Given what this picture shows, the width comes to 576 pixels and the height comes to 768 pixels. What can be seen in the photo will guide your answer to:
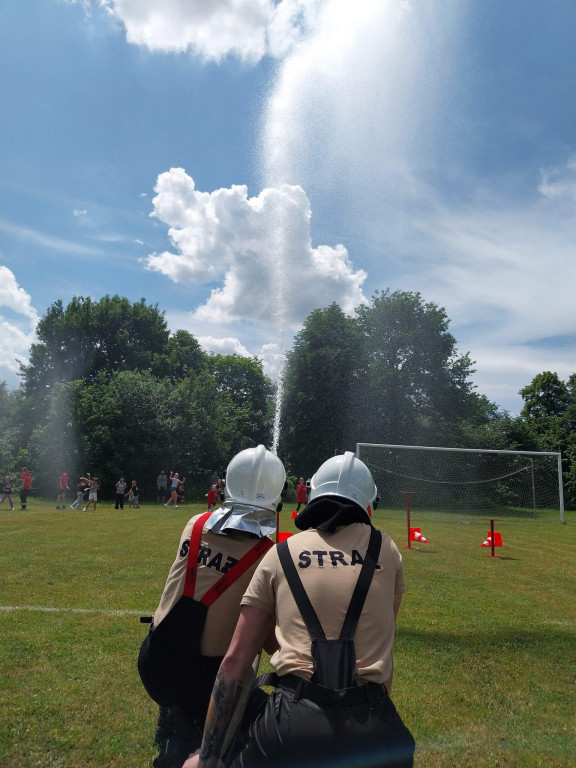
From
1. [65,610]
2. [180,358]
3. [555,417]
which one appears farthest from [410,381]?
[65,610]

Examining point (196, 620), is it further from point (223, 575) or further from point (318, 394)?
point (318, 394)

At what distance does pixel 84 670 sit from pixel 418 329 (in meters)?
42.5

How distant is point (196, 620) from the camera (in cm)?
274

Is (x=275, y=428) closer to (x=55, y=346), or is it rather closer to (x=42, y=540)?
(x=55, y=346)

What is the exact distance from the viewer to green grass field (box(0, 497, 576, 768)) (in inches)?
169

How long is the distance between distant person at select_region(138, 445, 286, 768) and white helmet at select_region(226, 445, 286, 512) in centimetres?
11

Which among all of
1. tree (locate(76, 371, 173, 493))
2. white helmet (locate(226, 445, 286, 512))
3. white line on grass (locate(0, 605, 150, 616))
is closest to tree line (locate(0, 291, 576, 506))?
tree (locate(76, 371, 173, 493))

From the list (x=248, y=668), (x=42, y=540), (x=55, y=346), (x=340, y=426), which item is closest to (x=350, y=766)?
(x=248, y=668)

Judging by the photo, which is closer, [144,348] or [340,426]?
[340,426]

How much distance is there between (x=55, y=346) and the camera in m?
52.3

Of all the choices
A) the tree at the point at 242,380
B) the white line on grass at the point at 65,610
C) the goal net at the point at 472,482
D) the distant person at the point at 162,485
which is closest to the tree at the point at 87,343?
the tree at the point at 242,380

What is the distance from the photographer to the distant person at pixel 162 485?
32.1 metres

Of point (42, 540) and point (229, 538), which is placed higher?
point (229, 538)

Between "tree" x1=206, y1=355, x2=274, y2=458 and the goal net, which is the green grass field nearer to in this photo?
the goal net
